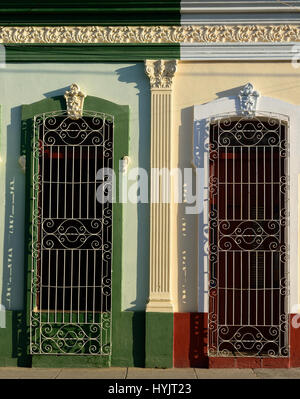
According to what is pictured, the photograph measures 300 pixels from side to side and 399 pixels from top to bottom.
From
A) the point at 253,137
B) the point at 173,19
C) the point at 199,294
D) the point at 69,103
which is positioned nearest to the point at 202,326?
the point at 199,294

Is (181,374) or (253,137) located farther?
(253,137)

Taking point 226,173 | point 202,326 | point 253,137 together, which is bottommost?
point 202,326

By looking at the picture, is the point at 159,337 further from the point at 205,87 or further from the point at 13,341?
the point at 205,87

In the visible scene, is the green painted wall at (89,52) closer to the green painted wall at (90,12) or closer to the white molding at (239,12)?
the green painted wall at (90,12)

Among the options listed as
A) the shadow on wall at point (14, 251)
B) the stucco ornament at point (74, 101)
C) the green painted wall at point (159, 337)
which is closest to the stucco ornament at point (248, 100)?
the stucco ornament at point (74, 101)

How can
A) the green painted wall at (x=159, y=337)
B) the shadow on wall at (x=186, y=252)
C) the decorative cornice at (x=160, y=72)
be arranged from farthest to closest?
the decorative cornice at (x=160, y=72)
the shadow on wall at (x=186, y=252)
the green painted wall at (x=159, y=337)

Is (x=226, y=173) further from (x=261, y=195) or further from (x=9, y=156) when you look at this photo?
(x=9, y=156)

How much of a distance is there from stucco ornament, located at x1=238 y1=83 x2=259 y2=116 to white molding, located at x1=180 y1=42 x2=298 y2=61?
41 cm

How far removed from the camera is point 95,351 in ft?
23.4

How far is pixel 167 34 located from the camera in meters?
7.35

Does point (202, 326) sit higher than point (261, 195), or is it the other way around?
point (261, 195)

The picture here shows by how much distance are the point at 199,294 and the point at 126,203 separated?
144cm

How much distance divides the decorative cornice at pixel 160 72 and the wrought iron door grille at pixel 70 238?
29.2 inches

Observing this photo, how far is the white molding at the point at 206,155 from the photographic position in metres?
7.15
